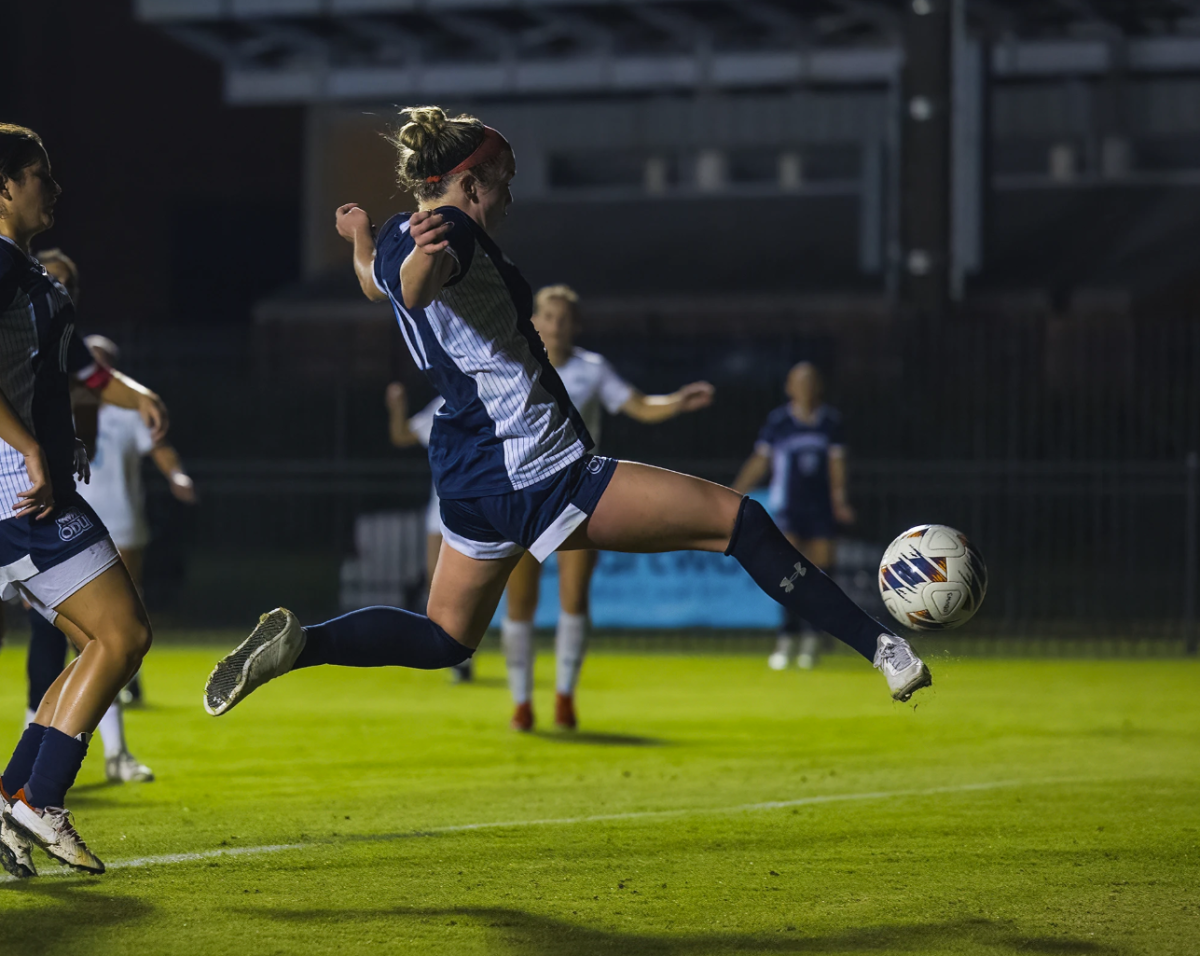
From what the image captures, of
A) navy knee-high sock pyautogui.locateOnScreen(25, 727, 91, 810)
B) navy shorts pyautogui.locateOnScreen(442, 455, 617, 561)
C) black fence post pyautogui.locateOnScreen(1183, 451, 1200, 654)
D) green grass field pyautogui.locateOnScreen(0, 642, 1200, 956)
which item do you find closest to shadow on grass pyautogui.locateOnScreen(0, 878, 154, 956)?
green grass field pyautogui.locateOnScreen(0, 642, 1200, 956)

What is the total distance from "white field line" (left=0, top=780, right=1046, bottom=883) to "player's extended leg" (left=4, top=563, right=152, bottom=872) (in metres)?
0.27

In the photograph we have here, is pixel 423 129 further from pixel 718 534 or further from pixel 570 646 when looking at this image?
pixel 570 646

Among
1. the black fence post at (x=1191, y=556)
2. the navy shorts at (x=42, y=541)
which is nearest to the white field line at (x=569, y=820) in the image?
the navy shorts at (x=42, y=541)

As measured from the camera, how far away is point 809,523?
13781mm

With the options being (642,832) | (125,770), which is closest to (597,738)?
(125,770)

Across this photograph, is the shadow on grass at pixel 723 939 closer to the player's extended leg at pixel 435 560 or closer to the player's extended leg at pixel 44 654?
the player's extended leg at pixel 44 654

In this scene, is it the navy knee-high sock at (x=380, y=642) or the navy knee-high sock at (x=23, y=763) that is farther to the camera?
the navy knee-high sock at (x=23, y=763)

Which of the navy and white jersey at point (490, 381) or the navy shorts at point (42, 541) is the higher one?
the navy and white jersey at point (490, 381)

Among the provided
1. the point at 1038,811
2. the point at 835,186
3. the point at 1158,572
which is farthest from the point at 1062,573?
the point at 835,186

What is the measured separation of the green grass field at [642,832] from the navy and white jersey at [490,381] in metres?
→ 1.23

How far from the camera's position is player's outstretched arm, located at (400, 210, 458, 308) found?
16.0 feet

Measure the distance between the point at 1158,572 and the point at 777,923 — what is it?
12.1 m

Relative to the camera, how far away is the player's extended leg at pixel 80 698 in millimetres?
5273

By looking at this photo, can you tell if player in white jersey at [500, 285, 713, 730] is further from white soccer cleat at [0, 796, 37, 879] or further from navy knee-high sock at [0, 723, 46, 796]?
white soccer cleat at [0, 796, 37, 879]
